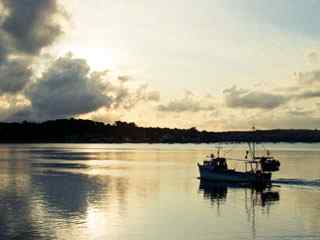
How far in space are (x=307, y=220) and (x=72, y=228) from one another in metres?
22.8

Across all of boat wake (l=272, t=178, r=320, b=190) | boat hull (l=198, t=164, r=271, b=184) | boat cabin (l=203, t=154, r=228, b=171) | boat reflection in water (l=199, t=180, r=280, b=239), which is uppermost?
boat cabin (l=203, t=154, r=228, b=171)

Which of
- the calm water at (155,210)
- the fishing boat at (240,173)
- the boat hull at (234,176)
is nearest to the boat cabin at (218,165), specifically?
the fishing boat at (240,173)

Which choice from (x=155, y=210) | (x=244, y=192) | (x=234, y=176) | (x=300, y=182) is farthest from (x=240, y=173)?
(x=155, y=210)

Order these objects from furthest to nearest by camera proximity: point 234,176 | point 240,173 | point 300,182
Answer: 1. point 234,176
2. point 240,173
3. point 300,182

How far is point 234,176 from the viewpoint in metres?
86.8

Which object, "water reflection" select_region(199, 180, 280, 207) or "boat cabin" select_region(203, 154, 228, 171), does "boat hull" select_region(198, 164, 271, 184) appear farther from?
"water reflection" select_region(199, 180, 280, 207)

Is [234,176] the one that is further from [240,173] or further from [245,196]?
[245,196]

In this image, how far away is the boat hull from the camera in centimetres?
8338

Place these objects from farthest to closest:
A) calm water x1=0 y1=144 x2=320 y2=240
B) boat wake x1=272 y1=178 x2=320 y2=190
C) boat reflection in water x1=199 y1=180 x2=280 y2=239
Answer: boat wake x1=272 y1=178 x2=320 y2=190
boat reflection in water x1=199 y1=180 x2=280 y2=239
calm water x1=0 y1=144 x2=320 y2=240

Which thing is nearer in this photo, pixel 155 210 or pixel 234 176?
pixel 155 210

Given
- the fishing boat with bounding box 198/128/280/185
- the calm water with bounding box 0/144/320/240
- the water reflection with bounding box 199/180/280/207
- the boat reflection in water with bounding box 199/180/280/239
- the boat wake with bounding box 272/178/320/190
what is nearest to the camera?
the calm water with bounding box 0/144/320/240

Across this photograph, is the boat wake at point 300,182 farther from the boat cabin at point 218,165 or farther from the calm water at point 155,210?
the boat cabin at point 218,165

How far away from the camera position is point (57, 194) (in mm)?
66750

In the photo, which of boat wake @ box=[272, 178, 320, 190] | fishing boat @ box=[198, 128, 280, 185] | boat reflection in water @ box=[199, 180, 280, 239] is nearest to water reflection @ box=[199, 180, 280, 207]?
boat reflection in water @ box=[199, 180, 280, 239]
